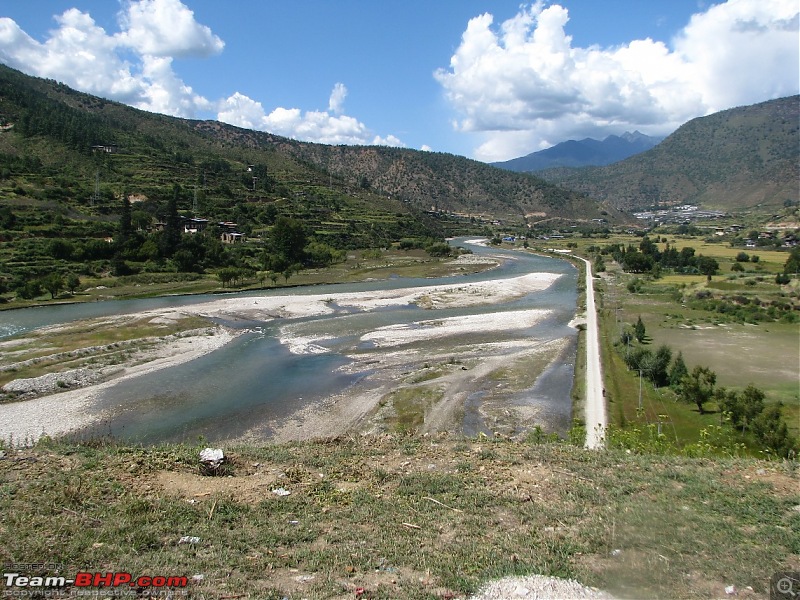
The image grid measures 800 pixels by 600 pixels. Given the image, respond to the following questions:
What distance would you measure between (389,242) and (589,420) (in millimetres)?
90440

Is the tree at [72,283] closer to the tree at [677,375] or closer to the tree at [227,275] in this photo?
the tree at [227,275]

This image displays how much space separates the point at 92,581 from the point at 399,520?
4613 millimetres

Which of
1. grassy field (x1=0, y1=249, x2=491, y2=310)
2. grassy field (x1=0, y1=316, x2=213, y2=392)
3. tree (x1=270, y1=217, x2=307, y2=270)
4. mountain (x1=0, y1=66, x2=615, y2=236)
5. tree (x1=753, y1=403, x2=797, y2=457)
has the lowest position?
tree (x1=753, y1=403, x2=797, y2=457)

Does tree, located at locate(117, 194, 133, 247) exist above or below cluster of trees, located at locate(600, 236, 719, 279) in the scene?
above

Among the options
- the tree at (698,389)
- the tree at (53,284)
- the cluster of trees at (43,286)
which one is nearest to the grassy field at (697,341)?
the tree at (698,389)

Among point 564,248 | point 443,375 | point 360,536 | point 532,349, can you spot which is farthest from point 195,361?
point 564,248

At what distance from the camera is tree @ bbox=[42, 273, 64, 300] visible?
50.9m

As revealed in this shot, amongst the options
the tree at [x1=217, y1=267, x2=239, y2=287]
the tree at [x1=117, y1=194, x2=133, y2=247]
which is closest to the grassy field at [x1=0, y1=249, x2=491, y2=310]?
the tree at [x1=217, y1=267, x2=239, y2=287]

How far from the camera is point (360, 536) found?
7.88 meters

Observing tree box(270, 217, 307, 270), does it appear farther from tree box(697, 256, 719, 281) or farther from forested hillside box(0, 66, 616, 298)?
tree box(697, 256, 719, 281)

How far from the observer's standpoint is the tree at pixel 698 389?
25581 millimetres

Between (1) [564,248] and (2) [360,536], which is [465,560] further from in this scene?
(1) [564,248]

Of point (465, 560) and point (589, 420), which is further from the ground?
point (465, 560)

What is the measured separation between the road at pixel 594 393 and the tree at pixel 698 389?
4301 millimetres
